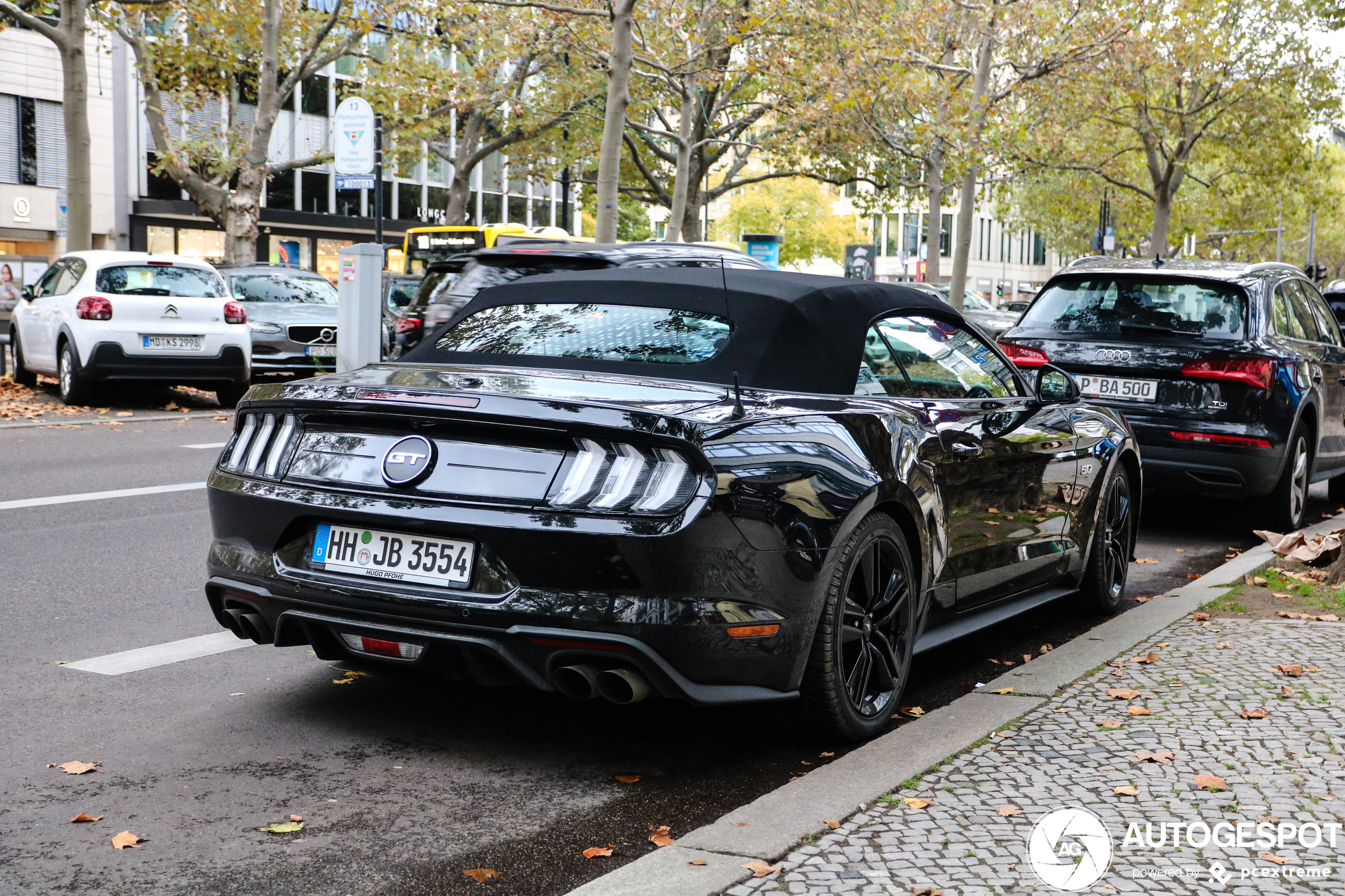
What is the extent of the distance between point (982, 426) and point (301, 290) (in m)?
16.3

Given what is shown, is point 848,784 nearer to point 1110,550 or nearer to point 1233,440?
point 1110,550

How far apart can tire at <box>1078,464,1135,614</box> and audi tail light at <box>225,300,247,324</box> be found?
11830 mm

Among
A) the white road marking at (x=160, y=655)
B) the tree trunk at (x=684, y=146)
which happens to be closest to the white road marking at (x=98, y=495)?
the white road marking at (x=160, y=655)

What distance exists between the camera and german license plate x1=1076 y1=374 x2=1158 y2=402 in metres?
8.84

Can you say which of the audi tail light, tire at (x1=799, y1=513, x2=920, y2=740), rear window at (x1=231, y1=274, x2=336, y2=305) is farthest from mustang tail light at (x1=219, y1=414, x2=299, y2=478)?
rear window at (x1=231, y1=274, x2=336, y2=305)

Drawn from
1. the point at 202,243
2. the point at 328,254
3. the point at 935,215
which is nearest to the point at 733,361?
the point at 935,215

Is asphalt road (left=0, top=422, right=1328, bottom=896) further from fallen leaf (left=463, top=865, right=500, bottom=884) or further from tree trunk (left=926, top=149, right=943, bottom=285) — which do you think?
tree trunk (left=926, top=149, right=943, bottom=285)

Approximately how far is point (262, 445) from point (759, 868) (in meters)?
2.10

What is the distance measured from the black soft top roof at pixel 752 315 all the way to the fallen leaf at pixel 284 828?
1.67 meters

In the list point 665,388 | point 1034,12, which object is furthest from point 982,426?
point 1034,12

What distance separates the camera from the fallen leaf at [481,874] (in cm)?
337

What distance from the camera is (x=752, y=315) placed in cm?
469

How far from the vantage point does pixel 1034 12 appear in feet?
87.9

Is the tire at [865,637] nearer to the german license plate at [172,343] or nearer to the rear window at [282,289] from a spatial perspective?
the german license plate at [172,343]
